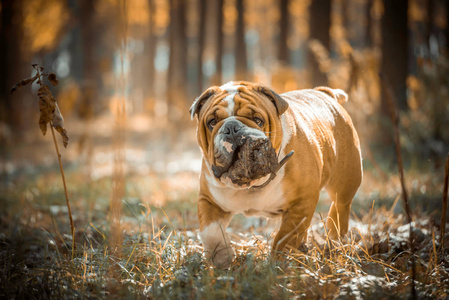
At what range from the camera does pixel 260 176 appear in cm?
272

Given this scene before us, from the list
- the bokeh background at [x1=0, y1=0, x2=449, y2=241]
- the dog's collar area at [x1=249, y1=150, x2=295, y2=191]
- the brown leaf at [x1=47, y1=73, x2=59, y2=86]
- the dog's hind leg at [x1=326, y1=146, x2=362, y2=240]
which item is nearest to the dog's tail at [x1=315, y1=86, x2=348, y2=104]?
the bokeh background at [x1=0, y1=0, x2=449, y2=241]

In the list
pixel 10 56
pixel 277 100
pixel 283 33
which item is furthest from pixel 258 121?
pixel 283 33

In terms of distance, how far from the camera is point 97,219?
16.5 ft

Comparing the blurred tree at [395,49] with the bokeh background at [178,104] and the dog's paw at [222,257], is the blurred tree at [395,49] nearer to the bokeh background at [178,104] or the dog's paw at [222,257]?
the bokeh background at [178,104]

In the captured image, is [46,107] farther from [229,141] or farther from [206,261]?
[206,261]

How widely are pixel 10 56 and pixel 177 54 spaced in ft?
36.1

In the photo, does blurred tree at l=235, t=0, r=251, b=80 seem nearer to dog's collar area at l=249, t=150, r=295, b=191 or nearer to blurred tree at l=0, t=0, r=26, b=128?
blurred tree at l=0, t=0, r=26, b=128

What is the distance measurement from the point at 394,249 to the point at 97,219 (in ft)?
11.0

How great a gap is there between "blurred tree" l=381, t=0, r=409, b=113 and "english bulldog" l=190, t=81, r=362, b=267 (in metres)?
6.19

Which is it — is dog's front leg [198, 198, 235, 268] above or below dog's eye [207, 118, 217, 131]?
below

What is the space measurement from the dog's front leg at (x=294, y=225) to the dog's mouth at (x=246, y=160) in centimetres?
51

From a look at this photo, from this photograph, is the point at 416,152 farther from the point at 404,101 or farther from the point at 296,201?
the point at 296,201

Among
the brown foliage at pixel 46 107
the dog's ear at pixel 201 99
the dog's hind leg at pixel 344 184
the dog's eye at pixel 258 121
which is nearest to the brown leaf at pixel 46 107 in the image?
the brown foliage at pixel 46 107

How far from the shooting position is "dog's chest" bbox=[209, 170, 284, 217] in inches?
121
